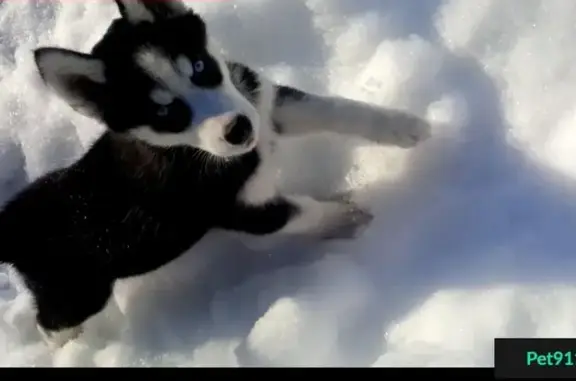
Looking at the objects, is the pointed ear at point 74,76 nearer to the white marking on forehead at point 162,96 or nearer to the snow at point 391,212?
the white marking on forehead at point 162,96

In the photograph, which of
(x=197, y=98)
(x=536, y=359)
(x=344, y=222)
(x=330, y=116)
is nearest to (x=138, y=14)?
(x=197, y=98)

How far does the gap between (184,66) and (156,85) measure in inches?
4.0

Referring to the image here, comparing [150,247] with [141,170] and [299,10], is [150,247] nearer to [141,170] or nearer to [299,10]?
[141,170]

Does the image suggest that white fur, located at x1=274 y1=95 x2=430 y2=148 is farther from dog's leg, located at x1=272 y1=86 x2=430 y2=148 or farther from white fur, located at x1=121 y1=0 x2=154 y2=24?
white fur, located at x1=121 y1=0 x2=154 y2=24

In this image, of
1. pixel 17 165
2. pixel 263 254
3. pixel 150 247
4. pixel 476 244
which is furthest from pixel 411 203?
pixel 17 165

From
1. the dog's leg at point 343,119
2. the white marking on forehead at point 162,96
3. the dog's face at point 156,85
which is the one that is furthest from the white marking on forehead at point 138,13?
the dog's leg at point 343,119

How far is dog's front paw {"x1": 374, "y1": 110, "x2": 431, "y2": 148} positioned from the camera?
275cm

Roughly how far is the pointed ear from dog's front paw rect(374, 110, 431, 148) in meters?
0.99

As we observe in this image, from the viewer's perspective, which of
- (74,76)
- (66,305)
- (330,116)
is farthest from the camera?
(330,116)

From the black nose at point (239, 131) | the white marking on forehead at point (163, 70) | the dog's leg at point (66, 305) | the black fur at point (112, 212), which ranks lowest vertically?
the dog's leg at point (66, 305)

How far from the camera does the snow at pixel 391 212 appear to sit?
2.41 m

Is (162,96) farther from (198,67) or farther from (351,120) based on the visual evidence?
(351,120)

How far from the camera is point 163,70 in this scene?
2256 mm

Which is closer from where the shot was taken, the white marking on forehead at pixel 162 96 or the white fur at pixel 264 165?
the white marking on forehead at pixel 162 96
